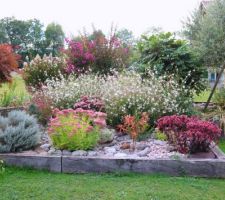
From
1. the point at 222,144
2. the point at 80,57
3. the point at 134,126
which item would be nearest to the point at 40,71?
the point at 80,57

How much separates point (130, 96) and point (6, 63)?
9.88 feet

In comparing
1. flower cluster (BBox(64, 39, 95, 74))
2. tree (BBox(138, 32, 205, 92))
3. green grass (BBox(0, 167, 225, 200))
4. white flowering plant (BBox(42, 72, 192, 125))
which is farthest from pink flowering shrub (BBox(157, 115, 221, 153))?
flower cluster (BBox(64, 39, 95, 74))

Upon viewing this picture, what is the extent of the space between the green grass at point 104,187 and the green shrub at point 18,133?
0.58m

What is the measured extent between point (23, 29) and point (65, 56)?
1840 inches

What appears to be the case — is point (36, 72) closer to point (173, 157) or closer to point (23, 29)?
point (173, 157)

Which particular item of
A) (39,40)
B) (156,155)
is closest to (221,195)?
(156,155)

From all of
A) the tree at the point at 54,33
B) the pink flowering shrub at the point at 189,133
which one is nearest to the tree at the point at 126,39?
the pink flowering shrub at the point at 189,133

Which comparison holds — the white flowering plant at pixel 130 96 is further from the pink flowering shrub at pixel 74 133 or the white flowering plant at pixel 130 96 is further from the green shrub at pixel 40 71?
the green shrub at pixel 40 71

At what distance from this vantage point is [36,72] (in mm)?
11758

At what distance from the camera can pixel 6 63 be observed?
25.4 feet

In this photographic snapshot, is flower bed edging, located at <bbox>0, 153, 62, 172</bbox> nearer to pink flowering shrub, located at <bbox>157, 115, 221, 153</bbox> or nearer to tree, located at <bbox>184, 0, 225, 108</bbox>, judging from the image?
pink flowering shrub, located at <bbox>157, 115, 221, 153</bbox>

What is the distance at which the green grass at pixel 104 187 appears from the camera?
13.2 ft

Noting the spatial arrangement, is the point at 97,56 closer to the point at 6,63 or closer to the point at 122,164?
the point at 6,63

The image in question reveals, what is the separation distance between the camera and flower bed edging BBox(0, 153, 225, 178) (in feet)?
15.4
